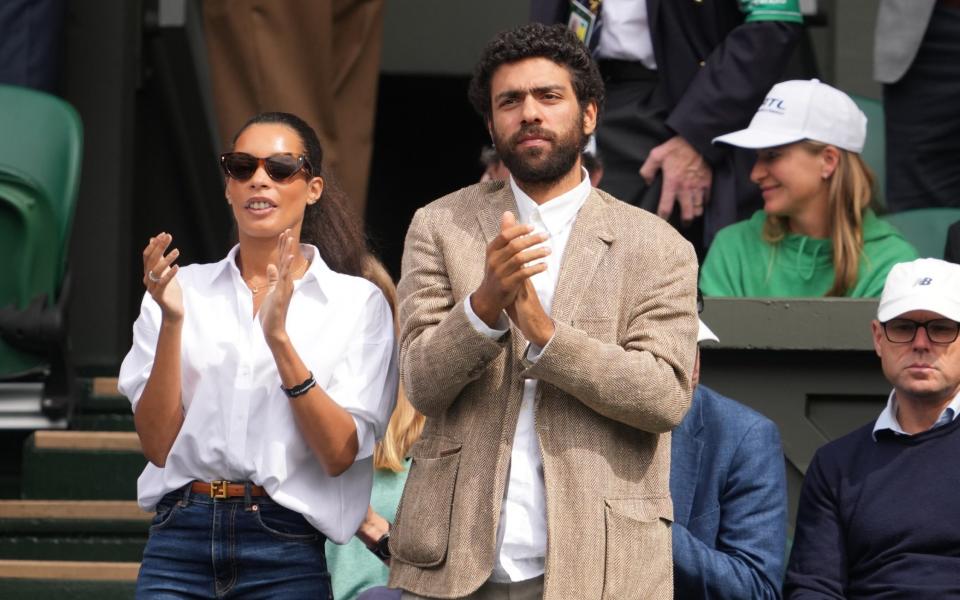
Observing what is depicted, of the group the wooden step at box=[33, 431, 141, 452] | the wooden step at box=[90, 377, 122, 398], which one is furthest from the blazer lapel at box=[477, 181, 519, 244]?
the wooden step at box=[90, 377, 122, 398]

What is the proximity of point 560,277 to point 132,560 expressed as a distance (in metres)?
2.19

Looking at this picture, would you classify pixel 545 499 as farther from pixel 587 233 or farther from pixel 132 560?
pixel 132 560

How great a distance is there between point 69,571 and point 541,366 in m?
2.10

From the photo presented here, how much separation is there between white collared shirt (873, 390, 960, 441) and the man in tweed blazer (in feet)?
2.89

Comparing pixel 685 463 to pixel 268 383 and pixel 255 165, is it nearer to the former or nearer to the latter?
pixel 268 383

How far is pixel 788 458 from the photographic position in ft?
16.1

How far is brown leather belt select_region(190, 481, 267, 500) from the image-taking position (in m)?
3.58

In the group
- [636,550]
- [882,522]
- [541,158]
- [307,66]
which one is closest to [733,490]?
[882,522]

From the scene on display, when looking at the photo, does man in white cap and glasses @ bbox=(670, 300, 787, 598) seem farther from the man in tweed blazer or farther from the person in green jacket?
the person in green jacket

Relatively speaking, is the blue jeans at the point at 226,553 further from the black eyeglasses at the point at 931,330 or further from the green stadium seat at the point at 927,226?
the green stadium seat at the point at 927,226

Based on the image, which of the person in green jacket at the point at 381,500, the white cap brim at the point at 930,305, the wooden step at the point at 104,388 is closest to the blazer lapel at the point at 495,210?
the person in green jacket at the point at 381,500

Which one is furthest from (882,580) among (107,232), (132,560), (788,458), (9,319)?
A: (107,232)

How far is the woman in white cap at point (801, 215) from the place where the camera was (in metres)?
5.12

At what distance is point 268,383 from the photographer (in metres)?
3.68
